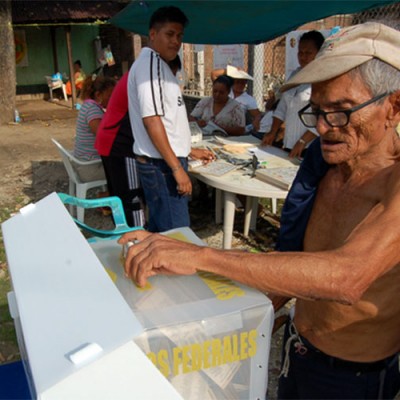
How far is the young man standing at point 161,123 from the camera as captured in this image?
2.54 m

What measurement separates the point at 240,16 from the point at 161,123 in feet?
7.81

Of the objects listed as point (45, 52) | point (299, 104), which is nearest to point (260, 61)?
point (299, 104)

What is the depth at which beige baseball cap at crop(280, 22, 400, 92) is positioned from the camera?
94 cm

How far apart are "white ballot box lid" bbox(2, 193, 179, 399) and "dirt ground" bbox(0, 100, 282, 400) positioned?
1719 millimetres

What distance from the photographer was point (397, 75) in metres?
0.96

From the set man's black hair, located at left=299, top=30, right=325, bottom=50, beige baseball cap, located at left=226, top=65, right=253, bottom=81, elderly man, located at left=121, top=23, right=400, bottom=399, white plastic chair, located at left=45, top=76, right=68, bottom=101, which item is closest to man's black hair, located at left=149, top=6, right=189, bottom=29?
man's black hair, located at left=299, top=30, right=325, bottom=50

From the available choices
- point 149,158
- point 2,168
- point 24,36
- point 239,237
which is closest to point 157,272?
point 149,158

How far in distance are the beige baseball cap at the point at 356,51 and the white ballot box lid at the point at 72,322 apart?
0.69 m

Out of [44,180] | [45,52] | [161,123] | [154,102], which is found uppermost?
[45,52]

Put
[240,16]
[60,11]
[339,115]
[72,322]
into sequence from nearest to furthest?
1. [72,322]
2. [339,115]
3. [240,16]
4. [60,11]

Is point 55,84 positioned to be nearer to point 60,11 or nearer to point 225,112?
point 60,11

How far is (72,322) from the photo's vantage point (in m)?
0.71

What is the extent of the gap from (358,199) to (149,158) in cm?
182

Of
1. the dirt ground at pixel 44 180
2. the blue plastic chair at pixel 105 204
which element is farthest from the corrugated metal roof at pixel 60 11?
the blue plastic chair at pixel 105 204
